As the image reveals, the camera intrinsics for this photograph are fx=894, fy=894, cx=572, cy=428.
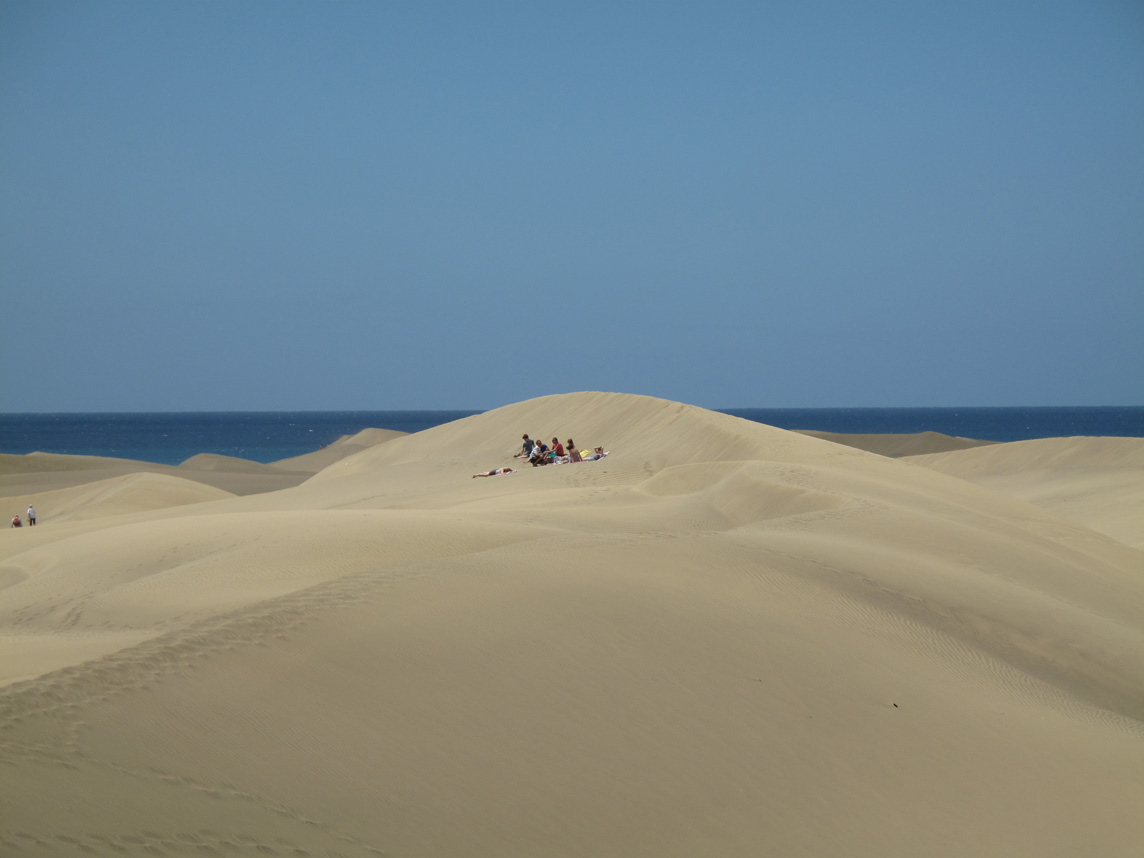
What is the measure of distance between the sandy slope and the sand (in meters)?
11.7

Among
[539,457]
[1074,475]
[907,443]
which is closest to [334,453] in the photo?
[907,443]

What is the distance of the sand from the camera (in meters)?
3.91

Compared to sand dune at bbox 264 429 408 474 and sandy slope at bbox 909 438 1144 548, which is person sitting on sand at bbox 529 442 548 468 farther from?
sand dune at bbox 264 429 408 474

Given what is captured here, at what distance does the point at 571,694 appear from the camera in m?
5.20

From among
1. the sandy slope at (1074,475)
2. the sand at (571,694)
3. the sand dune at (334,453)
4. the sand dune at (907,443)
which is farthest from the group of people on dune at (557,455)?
the sand dune at (334,453)

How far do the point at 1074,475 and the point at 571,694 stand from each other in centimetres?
2739

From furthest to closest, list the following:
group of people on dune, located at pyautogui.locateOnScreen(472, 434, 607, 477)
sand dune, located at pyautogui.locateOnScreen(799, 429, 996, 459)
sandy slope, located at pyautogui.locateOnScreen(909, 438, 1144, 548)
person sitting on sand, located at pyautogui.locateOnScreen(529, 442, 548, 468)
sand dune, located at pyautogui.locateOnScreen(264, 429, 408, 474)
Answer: sand dune, located at pyautogui.locateOnScreen(264, 429, 408, 474) < sand dune, located at pyautogui.locateOnScreen(799, 429, 996, 459) < person sitting on sand, located at pyautogui.locateOnScreen(529, 442, 548, 468) < group of people on dune, located at pyautogui.locateOnScreen(472, 434, 607, 477) < sandy slope, located at pyautogui.locateOnScreen(909, 438, 1144, 548)

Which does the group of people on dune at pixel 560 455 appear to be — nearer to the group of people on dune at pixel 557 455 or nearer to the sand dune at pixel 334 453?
the group of people on dune at pixel 557 455

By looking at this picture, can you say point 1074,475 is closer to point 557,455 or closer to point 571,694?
point 557,455

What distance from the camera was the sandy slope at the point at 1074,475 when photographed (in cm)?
2062

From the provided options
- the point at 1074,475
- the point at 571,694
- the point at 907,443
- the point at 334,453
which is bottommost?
the point at 571,694

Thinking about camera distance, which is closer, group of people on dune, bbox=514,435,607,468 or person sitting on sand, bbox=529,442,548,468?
group of people on dune, bbox=514,435,607,468

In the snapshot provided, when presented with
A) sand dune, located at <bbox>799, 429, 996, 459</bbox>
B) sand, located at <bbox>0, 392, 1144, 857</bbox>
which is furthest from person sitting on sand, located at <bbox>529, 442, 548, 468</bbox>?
sand dune, located at <bbox>799, 429, 996, 459</bbox>

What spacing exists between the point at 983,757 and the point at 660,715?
201cm
